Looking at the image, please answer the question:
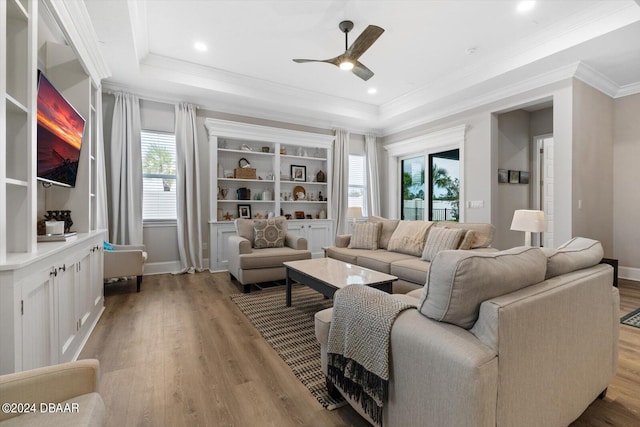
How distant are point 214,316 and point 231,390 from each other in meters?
1.34

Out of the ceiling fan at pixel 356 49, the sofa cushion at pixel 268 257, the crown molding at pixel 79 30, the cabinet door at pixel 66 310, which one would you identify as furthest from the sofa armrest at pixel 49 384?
the ceiling fan at pixel 356 49

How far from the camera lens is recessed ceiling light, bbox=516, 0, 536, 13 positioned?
307cm

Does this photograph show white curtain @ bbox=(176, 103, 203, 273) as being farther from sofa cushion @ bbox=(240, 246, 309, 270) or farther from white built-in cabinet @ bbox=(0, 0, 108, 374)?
white built-in cabinet @ bbox=(0, 0, 108, 374)

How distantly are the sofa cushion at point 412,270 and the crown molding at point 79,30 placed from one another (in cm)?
387

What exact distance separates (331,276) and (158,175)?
3.76 meters

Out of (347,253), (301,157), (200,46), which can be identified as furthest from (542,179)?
(200,46)

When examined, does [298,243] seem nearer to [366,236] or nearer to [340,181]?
[366,236]

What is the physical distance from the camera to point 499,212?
16.6 ft

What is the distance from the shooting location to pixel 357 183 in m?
7.06

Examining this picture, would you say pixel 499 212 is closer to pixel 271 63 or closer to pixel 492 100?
pixel 492 100

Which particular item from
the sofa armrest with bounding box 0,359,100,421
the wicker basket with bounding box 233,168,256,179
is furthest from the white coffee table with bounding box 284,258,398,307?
the wicker basket with bounding box 233,168,256,179

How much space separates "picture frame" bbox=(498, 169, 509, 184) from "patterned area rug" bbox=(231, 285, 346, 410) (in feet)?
12.2

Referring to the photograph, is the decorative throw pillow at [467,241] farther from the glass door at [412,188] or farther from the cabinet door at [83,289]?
the cabinet door at [83,289]

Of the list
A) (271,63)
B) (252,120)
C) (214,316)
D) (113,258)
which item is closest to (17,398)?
(214,316)
